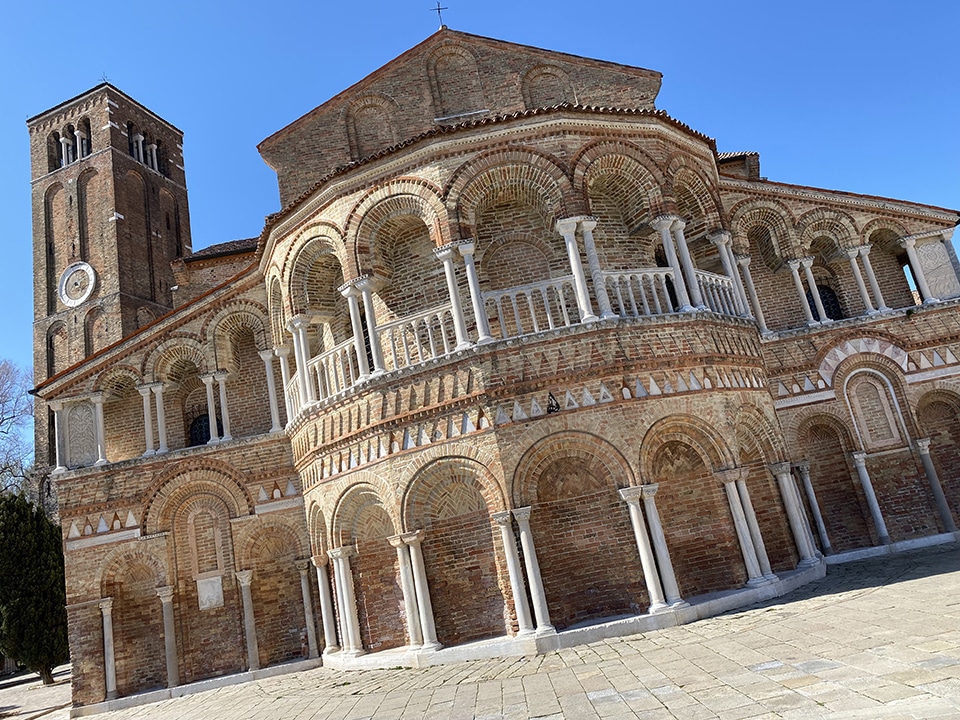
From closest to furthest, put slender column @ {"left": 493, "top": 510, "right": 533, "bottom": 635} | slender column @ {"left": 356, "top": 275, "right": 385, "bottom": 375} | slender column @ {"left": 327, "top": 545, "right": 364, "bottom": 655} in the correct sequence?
slender column @ {"left": 493, "top": 510, "right": 533, "bottom": 635}
slender column @ {"left": 356, "top": 275, "right": 385, "bottom": 375}
slender column @ {"left": 327, "top": 545, "right": 364, "bottom": 655}

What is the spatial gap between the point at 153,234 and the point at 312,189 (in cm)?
2437

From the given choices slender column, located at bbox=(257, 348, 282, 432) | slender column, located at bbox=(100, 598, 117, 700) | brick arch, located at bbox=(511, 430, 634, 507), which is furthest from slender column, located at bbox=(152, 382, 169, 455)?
brick arch, located at bbox=(511, 430, 634, 507)

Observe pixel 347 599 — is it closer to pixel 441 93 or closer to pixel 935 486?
pixel 441 93

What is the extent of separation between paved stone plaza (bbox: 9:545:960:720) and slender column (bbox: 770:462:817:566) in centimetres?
52

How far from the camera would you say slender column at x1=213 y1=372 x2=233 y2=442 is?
14273 mm

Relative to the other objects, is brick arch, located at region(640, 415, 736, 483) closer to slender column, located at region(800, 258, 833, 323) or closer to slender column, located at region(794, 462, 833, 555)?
slender column, located at region(794, 462, 833, 555)

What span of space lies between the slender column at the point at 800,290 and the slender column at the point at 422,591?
9.55 m

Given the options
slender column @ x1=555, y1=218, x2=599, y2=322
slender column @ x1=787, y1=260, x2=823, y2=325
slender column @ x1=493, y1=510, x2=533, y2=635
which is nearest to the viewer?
slender column @ x1=493, y1=510, x2=533, y2=635

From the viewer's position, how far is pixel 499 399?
985cm

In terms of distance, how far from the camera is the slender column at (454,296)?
10.1 meters

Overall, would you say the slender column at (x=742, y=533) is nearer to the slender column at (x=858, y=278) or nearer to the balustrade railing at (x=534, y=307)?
the balustrade railing at (x=534, y=307)

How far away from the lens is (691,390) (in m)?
10.2

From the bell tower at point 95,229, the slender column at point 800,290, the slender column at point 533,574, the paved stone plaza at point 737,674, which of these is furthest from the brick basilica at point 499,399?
the bell tower at point 95,229

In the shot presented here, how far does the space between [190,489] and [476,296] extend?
8.02 m
